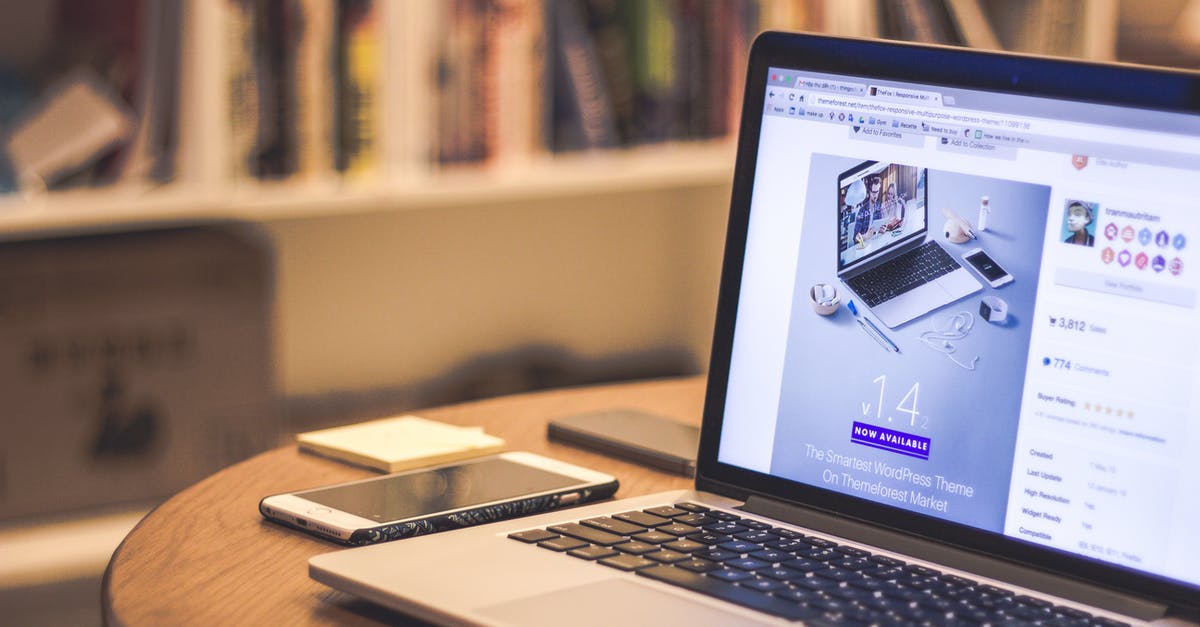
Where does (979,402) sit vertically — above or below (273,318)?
above

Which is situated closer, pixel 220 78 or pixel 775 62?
pixel 775 62

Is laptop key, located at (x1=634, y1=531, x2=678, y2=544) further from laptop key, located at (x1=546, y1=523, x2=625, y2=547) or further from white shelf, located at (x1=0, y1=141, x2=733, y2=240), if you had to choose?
white shelf, located at (x1=0, y1=141, x2=733, y2=240)

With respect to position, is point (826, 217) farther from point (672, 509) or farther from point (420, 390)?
point (420, 390)

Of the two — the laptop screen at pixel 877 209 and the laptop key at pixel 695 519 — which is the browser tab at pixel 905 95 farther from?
the laptop key at pixel 695 519

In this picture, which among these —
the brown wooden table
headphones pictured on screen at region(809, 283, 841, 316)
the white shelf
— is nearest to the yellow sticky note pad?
the brown wooden table

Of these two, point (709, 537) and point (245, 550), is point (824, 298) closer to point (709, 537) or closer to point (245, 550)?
point (709, 537)

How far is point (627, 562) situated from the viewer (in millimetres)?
725

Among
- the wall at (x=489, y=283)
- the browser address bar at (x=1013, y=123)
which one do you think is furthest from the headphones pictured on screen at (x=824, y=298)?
the wall at (x=489, y=283)

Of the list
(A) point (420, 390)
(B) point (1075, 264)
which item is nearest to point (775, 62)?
(B) point (1075, 264)

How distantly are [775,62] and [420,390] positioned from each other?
1559 millimetres

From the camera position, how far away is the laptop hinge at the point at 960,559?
0.70m

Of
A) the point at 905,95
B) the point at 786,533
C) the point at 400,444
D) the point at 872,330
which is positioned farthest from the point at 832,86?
the point at 400,444

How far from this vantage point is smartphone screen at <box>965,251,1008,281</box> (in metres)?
0.76

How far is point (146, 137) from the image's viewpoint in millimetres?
1726
